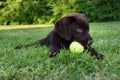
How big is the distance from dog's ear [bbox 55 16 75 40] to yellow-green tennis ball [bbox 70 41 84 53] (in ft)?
0.37

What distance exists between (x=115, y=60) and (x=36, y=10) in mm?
16459

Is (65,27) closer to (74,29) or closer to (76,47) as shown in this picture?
(74,29)

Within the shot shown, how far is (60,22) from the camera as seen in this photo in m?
4.28

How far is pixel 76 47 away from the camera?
163 inches

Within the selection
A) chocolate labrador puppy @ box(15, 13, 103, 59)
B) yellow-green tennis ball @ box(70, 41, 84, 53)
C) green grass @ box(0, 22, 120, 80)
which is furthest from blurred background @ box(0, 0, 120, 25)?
green grass @ box(0, 22, 120, 80)

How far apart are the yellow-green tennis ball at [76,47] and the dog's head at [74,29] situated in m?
0.06

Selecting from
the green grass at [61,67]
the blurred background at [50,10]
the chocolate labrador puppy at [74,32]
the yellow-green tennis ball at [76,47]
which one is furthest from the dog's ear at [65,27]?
the blurred background at [50,10]

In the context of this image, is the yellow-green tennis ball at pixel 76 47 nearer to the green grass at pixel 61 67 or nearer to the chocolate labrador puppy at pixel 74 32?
the chocolate labrador puppy at pixel 74 32

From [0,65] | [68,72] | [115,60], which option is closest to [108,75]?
[68,72]

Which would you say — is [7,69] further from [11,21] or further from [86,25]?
[11,21]

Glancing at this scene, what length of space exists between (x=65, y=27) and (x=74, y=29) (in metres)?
0.14

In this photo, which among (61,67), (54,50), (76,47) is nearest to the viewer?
(61,67)

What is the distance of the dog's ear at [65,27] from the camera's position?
4234 mm

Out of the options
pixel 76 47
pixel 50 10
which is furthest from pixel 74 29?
pixel 50 10
